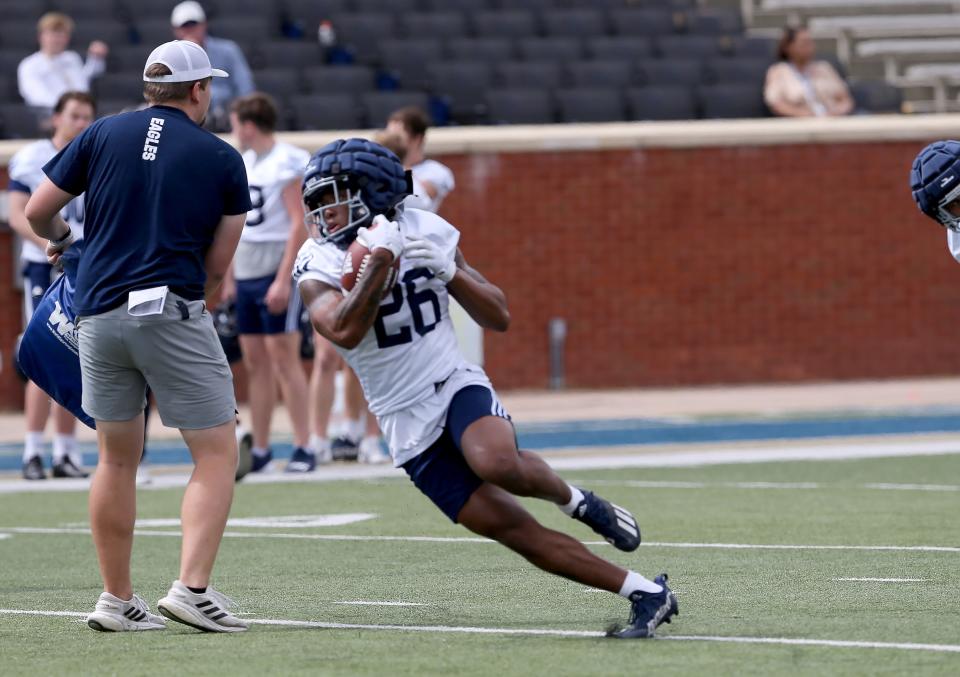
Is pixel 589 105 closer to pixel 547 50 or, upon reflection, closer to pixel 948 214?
pixel 547 50

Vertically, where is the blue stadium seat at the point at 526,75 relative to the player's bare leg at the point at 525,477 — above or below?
above

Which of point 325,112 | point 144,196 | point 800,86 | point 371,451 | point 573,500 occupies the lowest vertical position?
point 371,451

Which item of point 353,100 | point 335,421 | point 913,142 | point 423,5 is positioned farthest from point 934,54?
point 335,421

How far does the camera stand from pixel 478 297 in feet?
22.0

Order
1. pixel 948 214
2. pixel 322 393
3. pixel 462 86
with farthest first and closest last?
pixel 462 86, pixel 322 393, pixel 948 214

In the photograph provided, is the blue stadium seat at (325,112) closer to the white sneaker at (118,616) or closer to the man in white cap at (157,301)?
the man in white cap at (157,301)

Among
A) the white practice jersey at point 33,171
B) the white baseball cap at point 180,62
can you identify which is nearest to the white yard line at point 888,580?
the white baseball cap at point 180,62

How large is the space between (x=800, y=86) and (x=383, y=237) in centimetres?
1251

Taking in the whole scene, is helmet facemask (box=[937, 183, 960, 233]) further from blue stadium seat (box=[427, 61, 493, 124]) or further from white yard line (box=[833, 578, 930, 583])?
blue stadium seat (box=[427, 61, 493, 124])

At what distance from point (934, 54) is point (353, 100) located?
24.2 feet

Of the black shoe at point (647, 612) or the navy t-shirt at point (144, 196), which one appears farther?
the navy t-shirt at point (144, 196)

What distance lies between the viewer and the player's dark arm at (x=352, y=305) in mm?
6477

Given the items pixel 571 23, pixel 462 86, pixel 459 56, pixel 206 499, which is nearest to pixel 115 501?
pixel 206 499

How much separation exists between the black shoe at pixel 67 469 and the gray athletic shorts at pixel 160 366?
5387 mm
